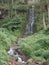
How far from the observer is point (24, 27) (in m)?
28.2

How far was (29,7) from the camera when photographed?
32.4m

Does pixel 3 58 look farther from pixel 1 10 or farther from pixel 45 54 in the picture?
pixel 1 10

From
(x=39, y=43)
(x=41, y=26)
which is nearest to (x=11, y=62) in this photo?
(x=39, y=43)

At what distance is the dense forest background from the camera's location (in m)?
16.3

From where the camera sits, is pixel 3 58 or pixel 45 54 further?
pixel 45 54

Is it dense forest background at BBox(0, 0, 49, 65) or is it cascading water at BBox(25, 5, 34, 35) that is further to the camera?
cascading water at BBox(25, 5, 34, 35)

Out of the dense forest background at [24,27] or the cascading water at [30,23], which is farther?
the cascading water at [30,23]

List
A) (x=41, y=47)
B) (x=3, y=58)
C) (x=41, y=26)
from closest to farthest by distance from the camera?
(x=3, y=58) < (x=41, y=47) < (x=41, y=26)

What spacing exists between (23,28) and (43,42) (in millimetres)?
11379

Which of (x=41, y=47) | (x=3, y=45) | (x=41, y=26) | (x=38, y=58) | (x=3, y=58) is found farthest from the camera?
(x=41, y=26)

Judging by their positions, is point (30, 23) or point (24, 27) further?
point (30, 23)

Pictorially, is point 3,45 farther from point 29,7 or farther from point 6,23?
point 29,7

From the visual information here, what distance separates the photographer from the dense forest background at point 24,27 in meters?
16.3

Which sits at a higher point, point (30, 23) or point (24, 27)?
point (30, 23)
